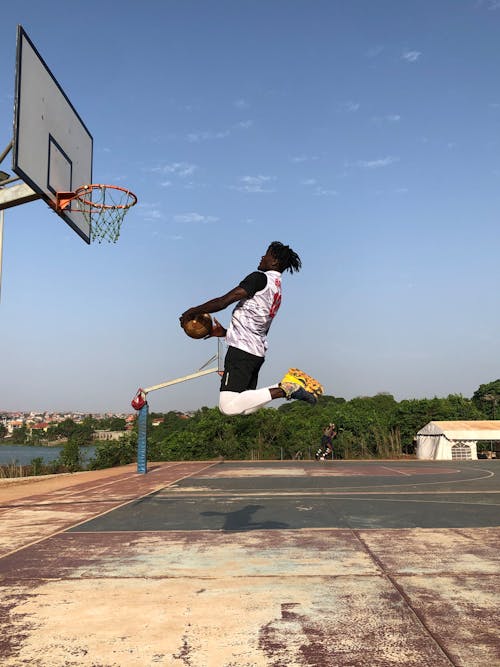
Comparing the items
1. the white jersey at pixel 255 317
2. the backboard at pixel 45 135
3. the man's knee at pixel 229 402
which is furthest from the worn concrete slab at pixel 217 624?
the backboard at pixel 45 135

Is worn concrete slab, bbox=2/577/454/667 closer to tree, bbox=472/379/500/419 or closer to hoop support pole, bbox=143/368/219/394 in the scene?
hoop support pole, bbox=143/368/219/394

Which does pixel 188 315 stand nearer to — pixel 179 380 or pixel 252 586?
pixel 252 586

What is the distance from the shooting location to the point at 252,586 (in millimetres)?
4172

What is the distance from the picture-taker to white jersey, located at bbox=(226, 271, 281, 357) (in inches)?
195

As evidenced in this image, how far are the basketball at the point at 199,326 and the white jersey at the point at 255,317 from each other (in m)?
0.42

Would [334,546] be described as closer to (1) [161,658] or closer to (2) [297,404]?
(1) [161,658]

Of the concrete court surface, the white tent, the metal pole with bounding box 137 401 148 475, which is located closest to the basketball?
the concrete court surface

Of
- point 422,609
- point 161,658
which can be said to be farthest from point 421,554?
point 161,658

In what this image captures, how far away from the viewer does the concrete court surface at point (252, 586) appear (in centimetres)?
298

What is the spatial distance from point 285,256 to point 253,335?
0.80m

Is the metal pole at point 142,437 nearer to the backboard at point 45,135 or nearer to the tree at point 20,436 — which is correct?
the backboard at point 45,135

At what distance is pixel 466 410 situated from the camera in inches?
1551

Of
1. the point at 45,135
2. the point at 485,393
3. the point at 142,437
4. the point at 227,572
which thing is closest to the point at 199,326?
the point at 227,572

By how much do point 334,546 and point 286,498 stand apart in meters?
4.09
